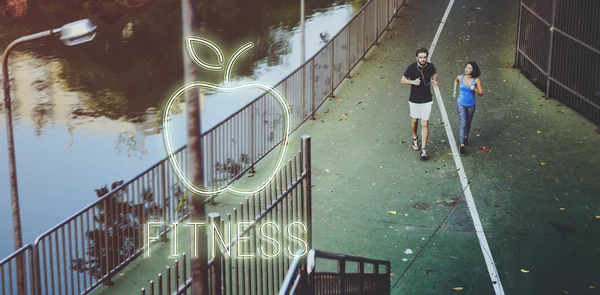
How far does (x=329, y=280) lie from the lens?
684cm

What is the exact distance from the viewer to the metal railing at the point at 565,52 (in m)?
15.7

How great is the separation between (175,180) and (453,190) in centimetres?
489

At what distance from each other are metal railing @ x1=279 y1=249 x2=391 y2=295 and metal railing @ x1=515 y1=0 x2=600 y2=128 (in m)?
8.94

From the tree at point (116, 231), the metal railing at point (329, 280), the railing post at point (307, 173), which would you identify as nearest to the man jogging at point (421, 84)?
the tree at point (116, 231)

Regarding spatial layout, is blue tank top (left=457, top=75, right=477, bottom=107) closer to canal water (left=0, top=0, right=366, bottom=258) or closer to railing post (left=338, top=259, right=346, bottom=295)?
railing post (left=338, top=259, right=346, bottom=295)

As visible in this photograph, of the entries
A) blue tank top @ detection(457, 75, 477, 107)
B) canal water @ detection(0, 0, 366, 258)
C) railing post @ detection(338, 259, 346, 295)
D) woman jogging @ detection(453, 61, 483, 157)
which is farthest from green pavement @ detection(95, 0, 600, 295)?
canal water @ detection(0, 0, 366, 258)

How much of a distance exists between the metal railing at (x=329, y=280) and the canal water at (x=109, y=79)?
9346 mm

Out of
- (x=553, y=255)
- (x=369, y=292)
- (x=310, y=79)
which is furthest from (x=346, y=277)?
(x=310, y=79)

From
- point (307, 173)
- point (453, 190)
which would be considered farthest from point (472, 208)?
point (307, 173)

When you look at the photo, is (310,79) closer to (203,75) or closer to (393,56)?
(393,56)

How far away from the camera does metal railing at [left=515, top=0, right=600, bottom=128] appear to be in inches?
619

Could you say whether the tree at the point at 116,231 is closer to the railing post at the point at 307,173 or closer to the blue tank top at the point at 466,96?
the railing post at the point at 307,173

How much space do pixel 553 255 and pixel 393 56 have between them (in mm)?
11042

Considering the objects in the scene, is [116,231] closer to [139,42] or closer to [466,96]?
[466,96]
